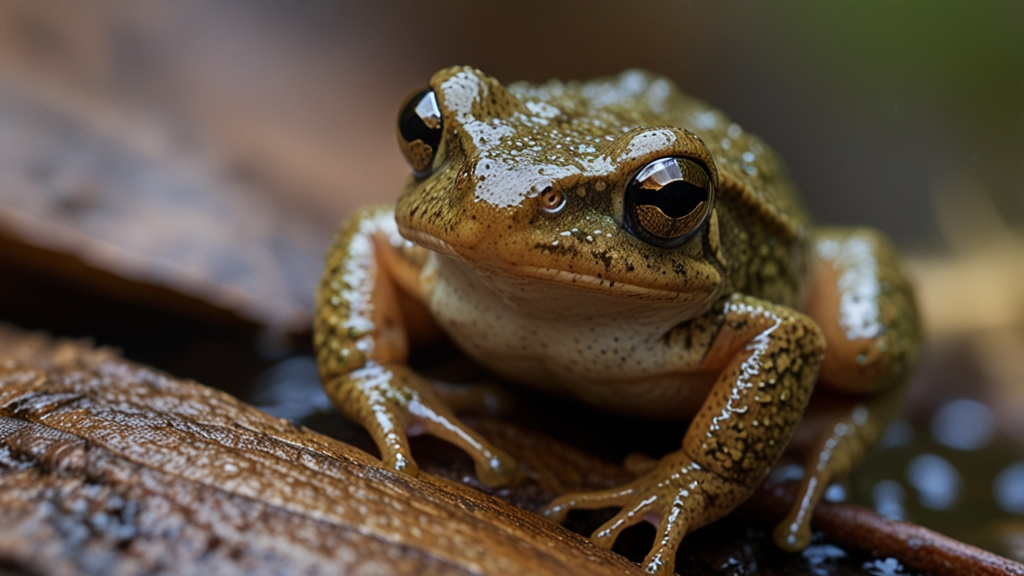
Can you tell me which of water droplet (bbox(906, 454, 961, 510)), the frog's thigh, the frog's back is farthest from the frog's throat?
water droplet (bbox(906, 454, 961, 510))

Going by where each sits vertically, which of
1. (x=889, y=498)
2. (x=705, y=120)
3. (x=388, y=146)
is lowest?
Answer: (x=889, y=498)

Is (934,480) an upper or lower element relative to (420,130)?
lower

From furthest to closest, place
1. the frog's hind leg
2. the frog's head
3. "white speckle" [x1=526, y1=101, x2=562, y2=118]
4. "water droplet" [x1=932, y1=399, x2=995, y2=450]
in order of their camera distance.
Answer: "water droplet" [x1=932, y1=399, x2=995, y2=450] → the frog's hind leg → "white speckle" [x1=526, y1=101, x2=562, y2=118] → the frog's head

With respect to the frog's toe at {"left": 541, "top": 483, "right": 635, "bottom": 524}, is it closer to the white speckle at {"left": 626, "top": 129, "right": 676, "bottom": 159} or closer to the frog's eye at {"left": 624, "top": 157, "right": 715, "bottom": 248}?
the frog's eye at {"left": 624, "top": 157, "right": 715, "bottom": 248}

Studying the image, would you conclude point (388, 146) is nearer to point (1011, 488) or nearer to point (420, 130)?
point (420, 130)

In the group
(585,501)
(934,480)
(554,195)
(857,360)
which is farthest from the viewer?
(934,480)

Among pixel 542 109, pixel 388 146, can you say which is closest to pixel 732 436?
pixel 542 109

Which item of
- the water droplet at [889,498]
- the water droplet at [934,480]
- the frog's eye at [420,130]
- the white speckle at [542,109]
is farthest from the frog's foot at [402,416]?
the water droplet at [934,480]
